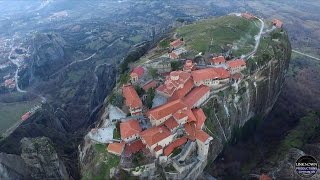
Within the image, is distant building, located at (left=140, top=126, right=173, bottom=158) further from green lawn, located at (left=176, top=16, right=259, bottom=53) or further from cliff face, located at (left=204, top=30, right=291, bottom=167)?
green lawn, located at (left=176, top=16, right=259, bottom=53)

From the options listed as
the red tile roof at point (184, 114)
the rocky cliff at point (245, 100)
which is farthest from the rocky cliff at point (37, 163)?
the red tile roof at point (184, 114)

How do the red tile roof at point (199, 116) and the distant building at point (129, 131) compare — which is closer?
the distant building at point (129, 131)

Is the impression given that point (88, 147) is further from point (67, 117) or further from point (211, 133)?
point (67, 117)

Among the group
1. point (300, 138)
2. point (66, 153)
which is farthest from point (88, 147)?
point (300, 138)

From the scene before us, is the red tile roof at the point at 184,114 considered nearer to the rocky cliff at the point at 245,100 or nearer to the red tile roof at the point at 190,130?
the red tile roof at the point at 190,130

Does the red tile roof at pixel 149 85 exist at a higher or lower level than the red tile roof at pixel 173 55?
lower

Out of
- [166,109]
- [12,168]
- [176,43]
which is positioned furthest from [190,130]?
[176,43]
